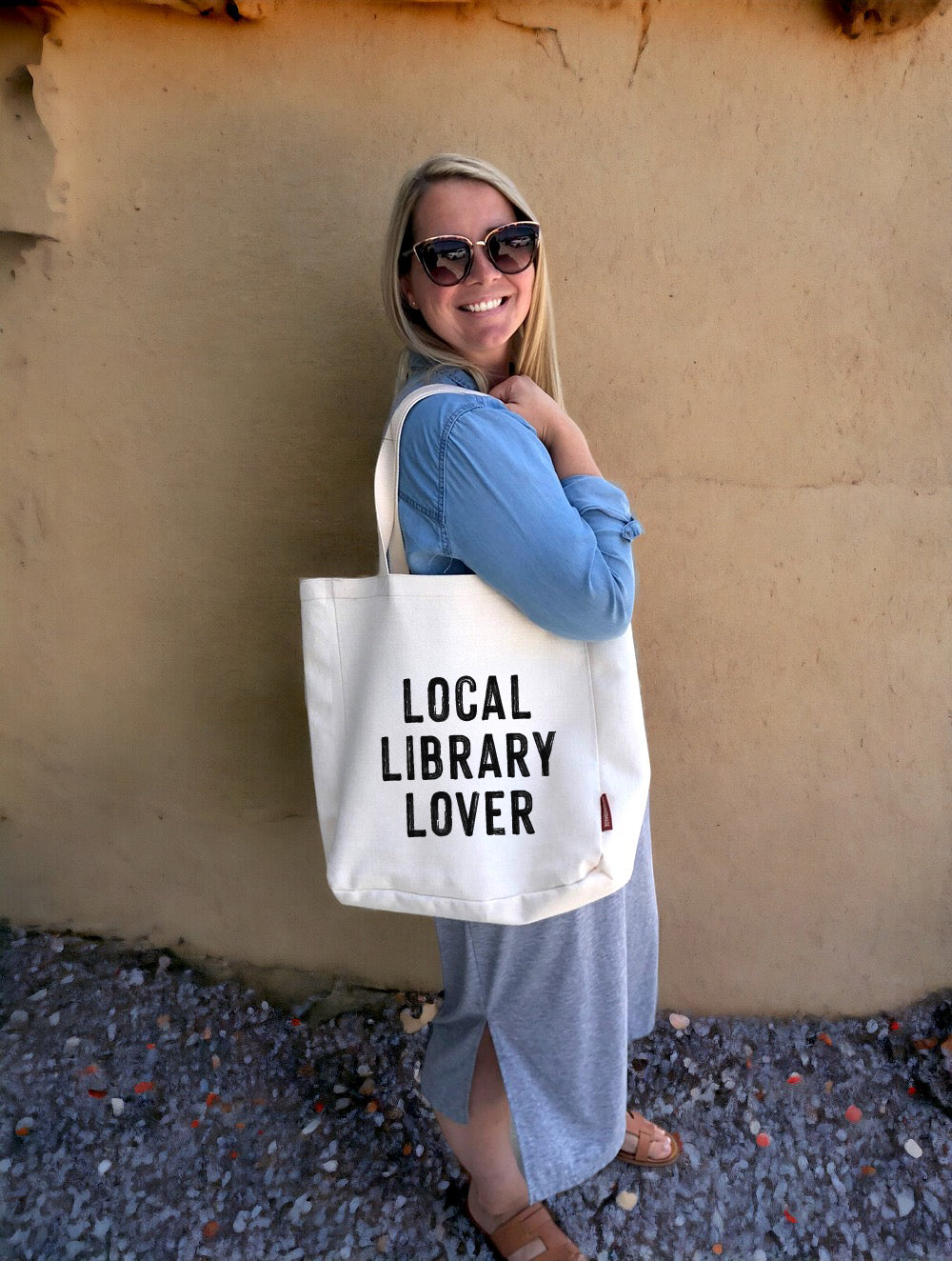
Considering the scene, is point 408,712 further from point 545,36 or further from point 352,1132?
point 545,36

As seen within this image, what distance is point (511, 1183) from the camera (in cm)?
169

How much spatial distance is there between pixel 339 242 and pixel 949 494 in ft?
4.77

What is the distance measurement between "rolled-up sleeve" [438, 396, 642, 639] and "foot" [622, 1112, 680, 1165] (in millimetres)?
1290

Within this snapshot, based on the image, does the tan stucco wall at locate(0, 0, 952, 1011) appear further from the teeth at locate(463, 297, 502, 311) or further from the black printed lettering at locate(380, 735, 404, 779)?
the black printed lettering at locate(380, 735, 404, 779)

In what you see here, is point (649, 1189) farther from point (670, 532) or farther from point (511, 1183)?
point (670, 532)

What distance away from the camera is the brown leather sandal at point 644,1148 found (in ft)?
6.29

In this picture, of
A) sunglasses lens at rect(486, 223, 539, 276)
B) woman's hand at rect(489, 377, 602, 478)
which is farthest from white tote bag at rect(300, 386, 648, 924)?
sunglasses lens at rect(486, 223, 539, 276)

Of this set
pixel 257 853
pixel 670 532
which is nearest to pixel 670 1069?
pixel 257 853

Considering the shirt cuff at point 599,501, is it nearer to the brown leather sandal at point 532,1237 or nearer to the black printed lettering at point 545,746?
the black printed lettering at point 545,746

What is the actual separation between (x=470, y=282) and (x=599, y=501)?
1.38ft

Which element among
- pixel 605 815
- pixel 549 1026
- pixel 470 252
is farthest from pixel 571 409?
pixel 549 1026

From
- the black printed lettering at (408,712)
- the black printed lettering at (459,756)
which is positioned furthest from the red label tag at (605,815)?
the black printed lettering at (408,712)

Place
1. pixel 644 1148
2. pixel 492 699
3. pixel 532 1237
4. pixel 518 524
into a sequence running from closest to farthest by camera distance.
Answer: pixel 518 524 → pixel 492 699 → pixel 532 1237 → pixel 644 1148

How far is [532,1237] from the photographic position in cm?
170
